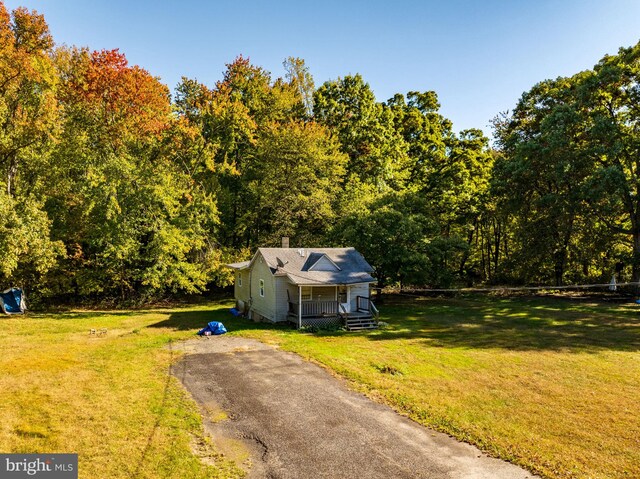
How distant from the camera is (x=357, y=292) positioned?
2431cm

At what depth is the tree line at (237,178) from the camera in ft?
87.2

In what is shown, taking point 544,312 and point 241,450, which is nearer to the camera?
point 241,450

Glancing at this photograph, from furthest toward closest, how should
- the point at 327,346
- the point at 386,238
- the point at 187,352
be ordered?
the point at 386,238, the point at 327,346, the point at 187,352

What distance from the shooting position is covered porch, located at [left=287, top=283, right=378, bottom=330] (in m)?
22.6

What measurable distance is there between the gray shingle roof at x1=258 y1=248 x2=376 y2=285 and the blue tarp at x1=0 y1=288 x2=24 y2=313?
54.4 ft

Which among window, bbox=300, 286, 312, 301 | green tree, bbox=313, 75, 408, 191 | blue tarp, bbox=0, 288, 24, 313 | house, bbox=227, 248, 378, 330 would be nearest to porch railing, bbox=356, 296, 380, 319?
house, bbox=227, 248, 378, 330

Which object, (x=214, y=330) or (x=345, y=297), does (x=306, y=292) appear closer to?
(x=345, y=297)

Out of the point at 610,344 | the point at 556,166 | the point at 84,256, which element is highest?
the point at 556,166

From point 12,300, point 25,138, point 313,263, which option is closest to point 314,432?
point 313,263

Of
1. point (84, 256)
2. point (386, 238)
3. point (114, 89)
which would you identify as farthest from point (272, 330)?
point (114, 89)

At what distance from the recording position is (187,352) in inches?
666

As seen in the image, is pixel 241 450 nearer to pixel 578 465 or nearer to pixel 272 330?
pixel 578 465

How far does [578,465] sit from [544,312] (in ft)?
70.5

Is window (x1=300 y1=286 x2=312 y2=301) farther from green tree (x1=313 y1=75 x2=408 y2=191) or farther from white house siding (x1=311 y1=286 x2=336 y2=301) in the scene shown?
green tree (x1=313 y1=75 x2=408 y2=191)
